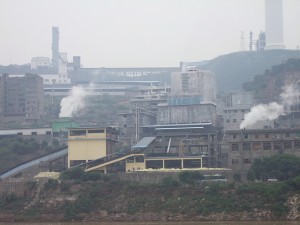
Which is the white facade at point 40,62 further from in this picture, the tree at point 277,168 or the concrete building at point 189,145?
the tree at point 277,168

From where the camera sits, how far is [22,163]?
75.2 meters

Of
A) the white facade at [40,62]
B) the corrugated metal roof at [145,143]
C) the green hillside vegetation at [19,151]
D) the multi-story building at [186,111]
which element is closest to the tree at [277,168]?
the corrugated metal roof at [145,143]

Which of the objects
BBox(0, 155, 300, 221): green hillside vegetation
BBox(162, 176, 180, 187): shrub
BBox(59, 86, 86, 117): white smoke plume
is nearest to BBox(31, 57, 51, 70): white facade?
BBox(59, 86, 86, 117): white smoke plume

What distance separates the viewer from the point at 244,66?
141 m

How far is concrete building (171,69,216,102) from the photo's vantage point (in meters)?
100

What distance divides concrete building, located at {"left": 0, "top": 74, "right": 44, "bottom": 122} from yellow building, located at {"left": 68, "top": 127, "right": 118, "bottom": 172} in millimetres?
32318

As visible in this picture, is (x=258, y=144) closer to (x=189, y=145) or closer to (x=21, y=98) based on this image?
(x=189, y=145)

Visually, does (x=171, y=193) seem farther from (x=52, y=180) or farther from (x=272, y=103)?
(x=272, y=103)

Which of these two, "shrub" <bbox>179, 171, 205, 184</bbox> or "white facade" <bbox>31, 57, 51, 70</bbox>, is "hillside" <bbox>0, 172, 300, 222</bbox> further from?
"white facade" <bbox>31, 57, 51, 70</bbox>

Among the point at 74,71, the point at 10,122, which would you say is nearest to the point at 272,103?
the point at 10,122

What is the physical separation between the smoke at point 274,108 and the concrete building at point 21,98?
3603 centimetres

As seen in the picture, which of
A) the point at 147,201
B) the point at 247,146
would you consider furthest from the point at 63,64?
the point at 147,201

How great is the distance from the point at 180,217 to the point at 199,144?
839 inches

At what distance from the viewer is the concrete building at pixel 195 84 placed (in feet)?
328
